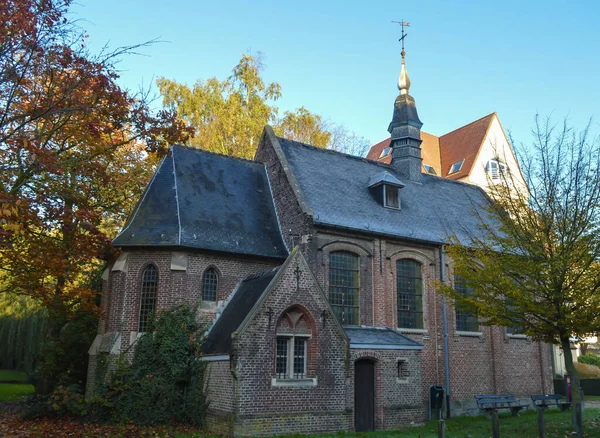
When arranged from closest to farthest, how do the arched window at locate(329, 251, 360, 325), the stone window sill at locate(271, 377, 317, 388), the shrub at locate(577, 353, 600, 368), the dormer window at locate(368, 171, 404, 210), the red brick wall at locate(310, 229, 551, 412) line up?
the stone window sill at locate(271, 377, 317, 388) → the arched window at locate(329, 251, 360, 325) → the red brick wall at locate(310, 229, 551, 412) → the dormer window at locate(368, 171, 404, 210) → the shrub at locate(577, 353, 600, 368)

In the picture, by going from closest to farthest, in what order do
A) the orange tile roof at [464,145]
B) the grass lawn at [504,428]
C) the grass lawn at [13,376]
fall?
the grass lawn at [504,428]
the grass lawn at [13,376]
the orange tile roof at [464,145]

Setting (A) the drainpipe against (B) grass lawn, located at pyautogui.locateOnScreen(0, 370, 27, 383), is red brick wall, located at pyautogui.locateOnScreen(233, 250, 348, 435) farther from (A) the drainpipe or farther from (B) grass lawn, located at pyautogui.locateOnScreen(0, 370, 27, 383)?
(B) grass lawn, located at pyautogui.locateOnScreen(0, 370, 27, 383)

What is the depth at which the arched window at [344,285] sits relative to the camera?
18.1 metres

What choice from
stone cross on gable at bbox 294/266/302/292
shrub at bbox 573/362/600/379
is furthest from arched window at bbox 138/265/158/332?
shrub at bbox 573/362/600/379

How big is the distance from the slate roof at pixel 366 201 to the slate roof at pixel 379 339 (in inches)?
136

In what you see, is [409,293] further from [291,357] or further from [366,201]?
[291,357]

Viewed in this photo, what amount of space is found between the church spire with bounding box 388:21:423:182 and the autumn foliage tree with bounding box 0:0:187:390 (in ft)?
41.3

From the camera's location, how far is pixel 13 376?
34.0 m

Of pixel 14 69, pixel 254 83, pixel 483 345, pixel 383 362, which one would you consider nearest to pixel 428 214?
pixel 483 345

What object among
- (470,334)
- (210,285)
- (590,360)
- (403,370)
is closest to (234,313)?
Result: (210,285)

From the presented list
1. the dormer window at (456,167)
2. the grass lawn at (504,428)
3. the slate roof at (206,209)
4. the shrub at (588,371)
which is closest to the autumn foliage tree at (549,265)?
the grass lawn at (504,428)

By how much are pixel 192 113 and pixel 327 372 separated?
19.8 metres

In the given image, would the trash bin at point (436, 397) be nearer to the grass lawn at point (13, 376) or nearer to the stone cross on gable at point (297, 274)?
the stone cross on gable at point (297, 274)

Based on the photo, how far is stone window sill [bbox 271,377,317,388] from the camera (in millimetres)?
14031
